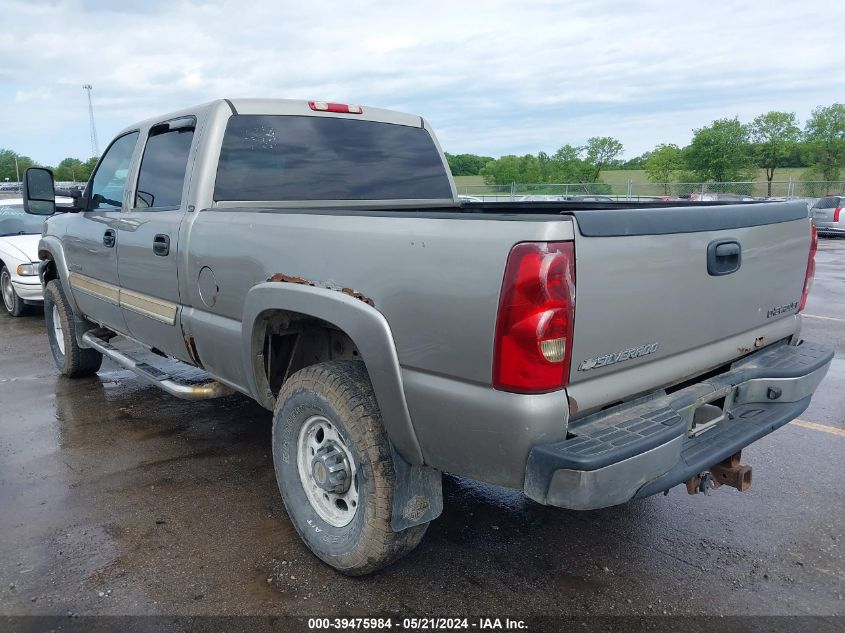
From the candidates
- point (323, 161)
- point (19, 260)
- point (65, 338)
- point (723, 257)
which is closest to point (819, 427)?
point (723, 257)

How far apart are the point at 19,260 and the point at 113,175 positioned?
197 inches

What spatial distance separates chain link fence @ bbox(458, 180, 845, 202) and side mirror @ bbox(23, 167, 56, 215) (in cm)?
2730

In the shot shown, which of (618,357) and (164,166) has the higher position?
(164,166)

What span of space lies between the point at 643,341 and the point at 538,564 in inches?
48.5

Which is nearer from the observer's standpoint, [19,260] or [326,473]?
[326,473]

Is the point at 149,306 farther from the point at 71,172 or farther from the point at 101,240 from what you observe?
the point at 71,172

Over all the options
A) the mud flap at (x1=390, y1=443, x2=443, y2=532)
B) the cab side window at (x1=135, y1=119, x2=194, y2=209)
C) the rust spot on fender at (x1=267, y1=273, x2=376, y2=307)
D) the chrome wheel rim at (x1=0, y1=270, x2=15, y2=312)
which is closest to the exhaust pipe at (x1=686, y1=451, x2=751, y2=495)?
the mud flap at (x1=390, y1=443, x2=443, y2=532)

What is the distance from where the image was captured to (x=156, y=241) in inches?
153

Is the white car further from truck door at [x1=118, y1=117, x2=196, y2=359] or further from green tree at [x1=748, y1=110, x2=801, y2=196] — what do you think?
green tree at [x1=748, y1=110, x2=801, y2=196]

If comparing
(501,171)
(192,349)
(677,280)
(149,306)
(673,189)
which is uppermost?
(501,171)

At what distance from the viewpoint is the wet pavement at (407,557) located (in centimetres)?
280

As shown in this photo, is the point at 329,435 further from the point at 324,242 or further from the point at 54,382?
the point at 54,382

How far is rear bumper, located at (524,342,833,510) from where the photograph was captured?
2.17m

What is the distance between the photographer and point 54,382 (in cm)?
613
